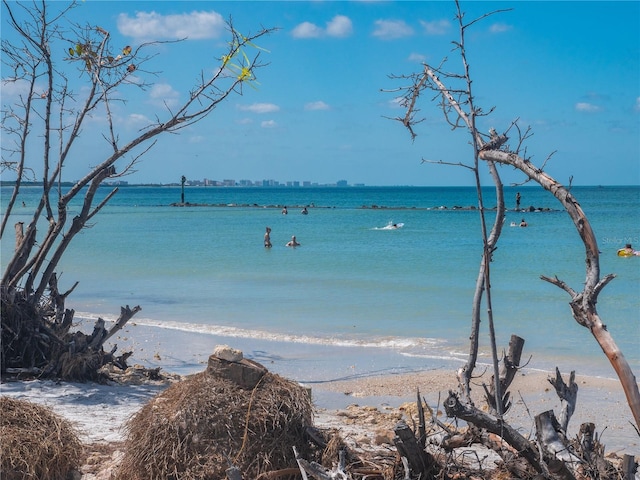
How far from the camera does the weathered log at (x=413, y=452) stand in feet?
13.7

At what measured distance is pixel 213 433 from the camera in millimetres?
4566

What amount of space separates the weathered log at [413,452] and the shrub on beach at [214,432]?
0.74 meters

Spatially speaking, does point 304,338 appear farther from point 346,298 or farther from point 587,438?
point 587,438

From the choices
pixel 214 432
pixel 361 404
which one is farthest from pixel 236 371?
pixel 361 404

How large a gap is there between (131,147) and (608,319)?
9063 millimetres

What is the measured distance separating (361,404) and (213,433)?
348 cm

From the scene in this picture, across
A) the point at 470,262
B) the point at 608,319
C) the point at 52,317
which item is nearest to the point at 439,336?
the point at 608,319

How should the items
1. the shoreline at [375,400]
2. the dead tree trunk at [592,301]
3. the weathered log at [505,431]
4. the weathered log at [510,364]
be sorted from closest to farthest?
the dead tree trunk at [592,301]
the weathered log at [505,431]
the weathered log at [510,364]
the shoreline at [375,400]

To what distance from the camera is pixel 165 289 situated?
59.3 ft

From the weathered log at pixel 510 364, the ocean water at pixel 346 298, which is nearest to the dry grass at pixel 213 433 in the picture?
the weathered log at pixel 510 364

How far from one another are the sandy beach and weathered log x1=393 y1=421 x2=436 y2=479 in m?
1.23

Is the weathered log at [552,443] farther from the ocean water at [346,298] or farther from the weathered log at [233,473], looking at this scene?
the ocean water at [346,298]

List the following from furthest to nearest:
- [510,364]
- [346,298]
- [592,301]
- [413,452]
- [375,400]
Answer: [346,298] < [375,400] < [510,364] < [413,452] < [592,301]

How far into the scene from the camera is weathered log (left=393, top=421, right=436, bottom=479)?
418 cm
